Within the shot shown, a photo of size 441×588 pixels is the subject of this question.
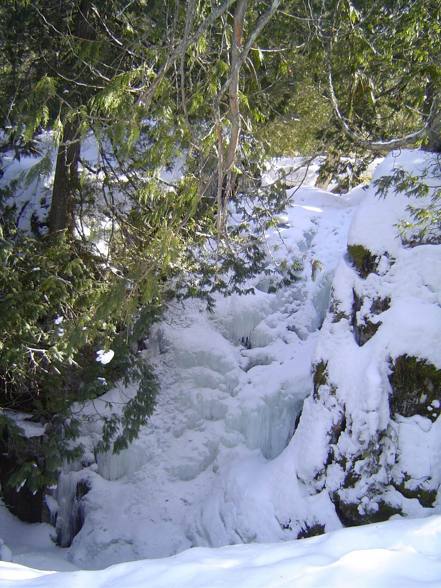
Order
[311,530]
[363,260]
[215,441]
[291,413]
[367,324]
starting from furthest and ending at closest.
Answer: [215,441], [291,413], [363,260], [367,324], [311,530]

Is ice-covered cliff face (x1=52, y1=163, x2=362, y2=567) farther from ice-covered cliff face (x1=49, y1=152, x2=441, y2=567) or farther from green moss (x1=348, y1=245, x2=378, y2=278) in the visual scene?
green moss (x1=348, y1=245, x2=378, y2=278)

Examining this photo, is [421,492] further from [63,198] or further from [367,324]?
[63,198]

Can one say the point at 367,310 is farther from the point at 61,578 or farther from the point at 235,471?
the point at 61,578

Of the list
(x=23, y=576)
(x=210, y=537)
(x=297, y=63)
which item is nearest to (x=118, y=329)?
(x=210, y=537)

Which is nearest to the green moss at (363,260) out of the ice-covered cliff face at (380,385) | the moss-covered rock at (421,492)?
the ice-covered cliff face at (380,385)

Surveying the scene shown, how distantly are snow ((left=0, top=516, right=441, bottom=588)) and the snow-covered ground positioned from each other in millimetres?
15

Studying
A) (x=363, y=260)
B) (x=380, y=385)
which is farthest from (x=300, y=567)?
(x=363, y=260)

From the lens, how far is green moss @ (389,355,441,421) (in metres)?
5.07

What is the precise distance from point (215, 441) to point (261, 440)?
726mm

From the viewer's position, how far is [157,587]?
246cm

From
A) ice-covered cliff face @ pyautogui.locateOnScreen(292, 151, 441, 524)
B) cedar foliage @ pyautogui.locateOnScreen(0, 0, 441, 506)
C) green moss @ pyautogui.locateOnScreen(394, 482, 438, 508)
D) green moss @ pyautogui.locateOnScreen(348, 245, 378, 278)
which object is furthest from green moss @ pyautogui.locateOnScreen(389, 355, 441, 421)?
cedar foliage @ pyautogui.locateOnScreen(0, 0, 441, 506)

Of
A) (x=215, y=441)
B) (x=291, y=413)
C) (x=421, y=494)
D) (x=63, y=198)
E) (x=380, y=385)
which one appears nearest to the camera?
(x=421, y=494)

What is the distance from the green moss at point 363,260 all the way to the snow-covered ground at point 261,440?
89mm

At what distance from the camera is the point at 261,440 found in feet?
23.7
